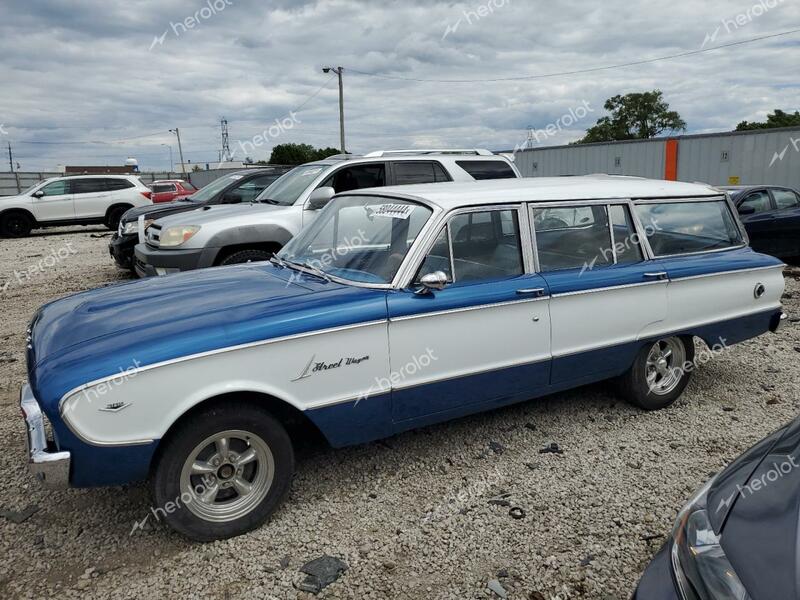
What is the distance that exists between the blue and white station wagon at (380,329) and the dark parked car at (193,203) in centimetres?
620

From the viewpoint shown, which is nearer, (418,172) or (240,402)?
(240,402)

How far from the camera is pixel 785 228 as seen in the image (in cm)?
1059

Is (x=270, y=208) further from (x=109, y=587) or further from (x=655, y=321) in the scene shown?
(x=109, y=587)

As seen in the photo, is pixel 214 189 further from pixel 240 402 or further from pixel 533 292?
pixel 240 402

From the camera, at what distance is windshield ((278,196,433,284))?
11.6 feet

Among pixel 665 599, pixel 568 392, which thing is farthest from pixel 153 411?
pixel 568 392

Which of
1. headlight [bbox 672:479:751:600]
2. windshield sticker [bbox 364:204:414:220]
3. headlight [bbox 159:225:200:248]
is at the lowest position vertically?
headlight [bbox 672:479:751:600]

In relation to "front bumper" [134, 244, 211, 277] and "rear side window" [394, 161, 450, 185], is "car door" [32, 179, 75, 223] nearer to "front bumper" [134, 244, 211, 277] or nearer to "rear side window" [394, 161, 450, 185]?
"front bumper" [134, 244, 211, 277]

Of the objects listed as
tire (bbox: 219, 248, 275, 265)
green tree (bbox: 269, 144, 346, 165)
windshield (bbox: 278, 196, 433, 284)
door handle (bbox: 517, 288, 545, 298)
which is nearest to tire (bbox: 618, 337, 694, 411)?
door handle (bbox: 517, 288, 545, 298)

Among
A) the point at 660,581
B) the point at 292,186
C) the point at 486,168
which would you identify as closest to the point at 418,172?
the point at 486,168

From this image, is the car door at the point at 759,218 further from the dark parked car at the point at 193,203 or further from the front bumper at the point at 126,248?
the front bumper at the point at 126,248

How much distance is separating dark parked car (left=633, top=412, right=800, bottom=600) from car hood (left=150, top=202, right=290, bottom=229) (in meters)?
6.00

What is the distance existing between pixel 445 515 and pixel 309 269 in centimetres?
169

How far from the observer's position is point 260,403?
3072 mm
